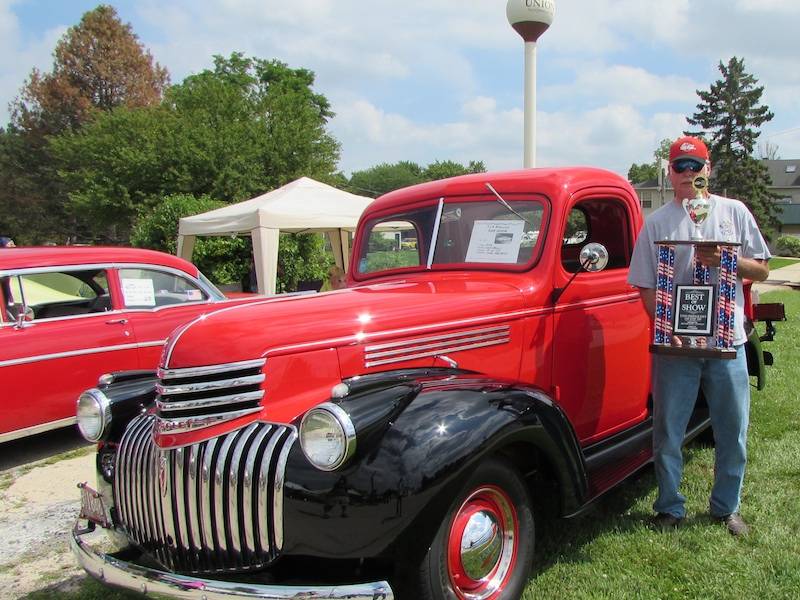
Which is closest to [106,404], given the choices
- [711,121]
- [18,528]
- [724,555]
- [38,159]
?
[18,528]

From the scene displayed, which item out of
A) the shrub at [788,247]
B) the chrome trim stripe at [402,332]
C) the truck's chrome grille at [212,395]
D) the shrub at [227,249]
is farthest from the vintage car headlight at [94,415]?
the shrub at [788,247]

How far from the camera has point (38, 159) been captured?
37.7m

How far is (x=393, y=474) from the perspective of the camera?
2014 millimetres

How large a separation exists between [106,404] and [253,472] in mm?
1100

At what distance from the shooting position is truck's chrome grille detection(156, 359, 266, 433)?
92.2 inches

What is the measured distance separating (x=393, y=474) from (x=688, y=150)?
2138 millimetres

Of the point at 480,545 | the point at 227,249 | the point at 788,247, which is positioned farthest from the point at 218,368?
the point at 788,247

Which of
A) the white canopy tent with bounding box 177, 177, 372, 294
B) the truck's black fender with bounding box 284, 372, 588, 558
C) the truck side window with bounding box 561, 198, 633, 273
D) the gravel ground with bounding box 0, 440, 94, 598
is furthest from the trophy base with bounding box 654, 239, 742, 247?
the white canopy tent with bounding box 177, 177, 372, 294

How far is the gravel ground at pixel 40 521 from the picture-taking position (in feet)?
10.4

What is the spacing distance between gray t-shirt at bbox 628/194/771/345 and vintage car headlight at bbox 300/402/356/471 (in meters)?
1.83

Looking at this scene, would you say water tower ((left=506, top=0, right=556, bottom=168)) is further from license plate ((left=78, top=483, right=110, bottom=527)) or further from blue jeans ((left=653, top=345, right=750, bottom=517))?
license plate ((left=78, top=483, right=110, bottom=527))

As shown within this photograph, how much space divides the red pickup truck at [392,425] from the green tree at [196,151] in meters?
19.8

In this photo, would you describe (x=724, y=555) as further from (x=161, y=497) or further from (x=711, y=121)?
(x=711, y=121)

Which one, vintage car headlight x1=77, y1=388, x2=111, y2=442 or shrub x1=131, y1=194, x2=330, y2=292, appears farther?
shrub x1=131, y1=194, x2=330, y2=292
